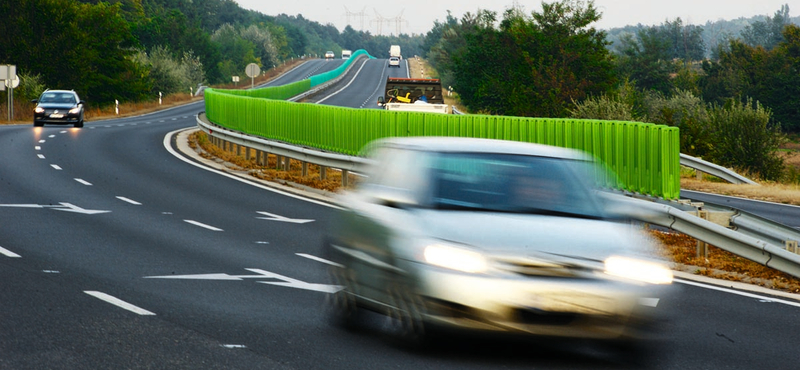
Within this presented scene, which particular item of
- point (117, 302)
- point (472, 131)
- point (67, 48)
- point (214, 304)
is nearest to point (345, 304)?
point (214, 304)

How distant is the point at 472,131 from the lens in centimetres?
2111

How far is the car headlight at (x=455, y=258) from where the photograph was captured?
6801 millimetres

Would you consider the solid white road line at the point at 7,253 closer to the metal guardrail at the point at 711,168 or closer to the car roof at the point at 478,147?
the car roof at the point at 478,147

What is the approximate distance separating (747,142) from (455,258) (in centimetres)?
3273

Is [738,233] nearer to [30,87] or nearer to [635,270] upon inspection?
[635,270]

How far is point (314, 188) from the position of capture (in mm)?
21344

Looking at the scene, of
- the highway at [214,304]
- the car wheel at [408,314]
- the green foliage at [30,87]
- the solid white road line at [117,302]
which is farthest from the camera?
the green foliage at [30,87]

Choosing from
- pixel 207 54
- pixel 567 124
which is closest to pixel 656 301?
pixel 567 124

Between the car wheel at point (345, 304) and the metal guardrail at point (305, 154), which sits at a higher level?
the metal guardrail at point (305, 154)

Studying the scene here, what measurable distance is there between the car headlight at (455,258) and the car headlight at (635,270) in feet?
2.80

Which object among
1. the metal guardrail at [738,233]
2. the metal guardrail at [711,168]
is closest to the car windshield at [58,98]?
the metal guardrail at [711,168]

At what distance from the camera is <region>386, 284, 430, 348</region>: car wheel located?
7.09 meters

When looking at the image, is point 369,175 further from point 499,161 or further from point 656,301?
point 656,301

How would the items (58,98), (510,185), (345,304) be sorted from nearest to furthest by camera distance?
1. (510,185)
2. (345,304)
3. (58,98)
